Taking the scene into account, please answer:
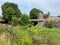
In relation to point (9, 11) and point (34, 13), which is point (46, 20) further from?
point (9, 11)

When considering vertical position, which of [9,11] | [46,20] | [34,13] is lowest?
[46,20]

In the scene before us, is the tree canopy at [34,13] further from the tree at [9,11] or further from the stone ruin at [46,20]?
the tree at [9,11]

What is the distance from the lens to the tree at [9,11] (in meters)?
45.1

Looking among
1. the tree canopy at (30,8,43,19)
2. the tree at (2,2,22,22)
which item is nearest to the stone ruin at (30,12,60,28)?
the tree canopy at (30,8,43,19)

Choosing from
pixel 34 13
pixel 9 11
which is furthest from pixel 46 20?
pixel 9 11

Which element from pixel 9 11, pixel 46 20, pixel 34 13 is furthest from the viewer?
pixel 34 13

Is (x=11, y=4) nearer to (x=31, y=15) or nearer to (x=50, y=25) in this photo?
(x=31, y=15)

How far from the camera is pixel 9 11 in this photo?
45.2 meters

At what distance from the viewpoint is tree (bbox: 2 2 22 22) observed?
148 ft

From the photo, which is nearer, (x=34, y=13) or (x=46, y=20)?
(x=46, y=20)

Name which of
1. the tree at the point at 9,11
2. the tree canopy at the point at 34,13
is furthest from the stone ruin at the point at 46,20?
the tree at the point at 9,11

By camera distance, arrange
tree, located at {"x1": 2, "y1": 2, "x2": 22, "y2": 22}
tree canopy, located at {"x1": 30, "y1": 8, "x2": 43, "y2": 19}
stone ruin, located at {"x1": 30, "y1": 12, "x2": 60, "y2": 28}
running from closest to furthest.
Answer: stone ruin, located at {"x1": 30, "y1": 12, "x2": 60, "y2": 28}
tree, located at {"x1": 2, "y1": 2, "x2": 22, "y2": 22}
tree canopy, located at {"x1": 30, "y1": 8, "x2": 43, "y2": 19}

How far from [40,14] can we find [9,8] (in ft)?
17.3

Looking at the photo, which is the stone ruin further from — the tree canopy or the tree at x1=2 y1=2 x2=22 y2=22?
the tree at x1=2 y1=2 x2=22 y2=22
